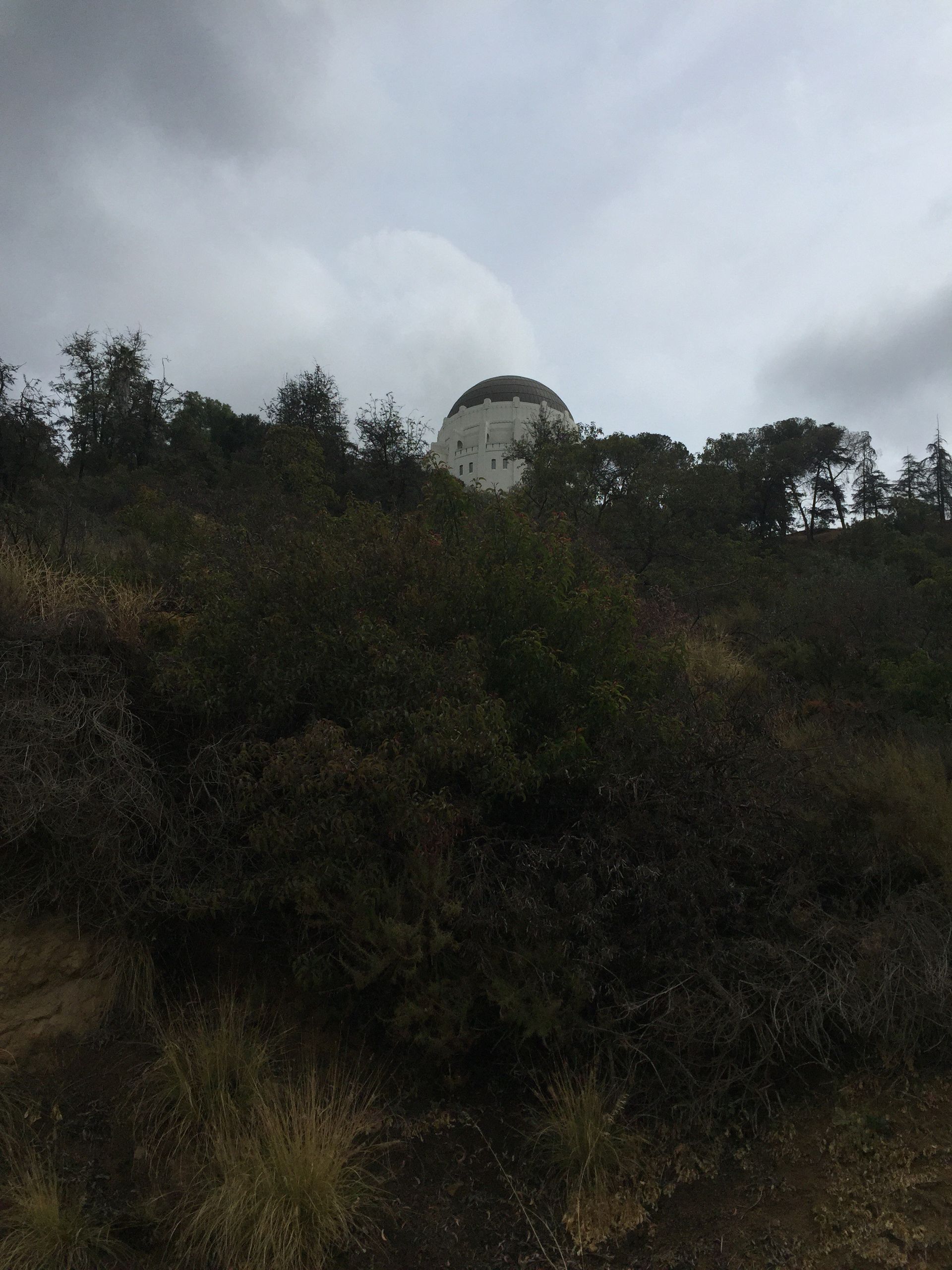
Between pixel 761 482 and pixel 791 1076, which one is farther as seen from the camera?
pixel 761 482

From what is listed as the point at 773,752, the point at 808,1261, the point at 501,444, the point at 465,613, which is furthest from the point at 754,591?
the point at 501,444

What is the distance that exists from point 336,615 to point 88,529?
235 inches

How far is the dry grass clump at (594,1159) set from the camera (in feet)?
13.1

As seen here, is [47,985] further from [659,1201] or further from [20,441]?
[20,441]

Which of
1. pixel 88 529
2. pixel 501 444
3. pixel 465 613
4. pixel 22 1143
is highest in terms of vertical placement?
pixel 501 444

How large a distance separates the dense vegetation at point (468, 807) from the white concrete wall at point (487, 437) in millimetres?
30316

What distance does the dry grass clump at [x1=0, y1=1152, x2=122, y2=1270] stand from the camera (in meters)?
3.63

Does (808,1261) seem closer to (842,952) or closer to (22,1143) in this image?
(842,952)

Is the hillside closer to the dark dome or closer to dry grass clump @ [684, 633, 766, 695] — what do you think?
dry grass clump @ [684, 633, 766, 695]

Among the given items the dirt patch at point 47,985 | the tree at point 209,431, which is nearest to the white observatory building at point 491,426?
the tree at point 209,431

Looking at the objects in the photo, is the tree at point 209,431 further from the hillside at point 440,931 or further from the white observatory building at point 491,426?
the hillside at point 440,931

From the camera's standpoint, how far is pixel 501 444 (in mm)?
37344

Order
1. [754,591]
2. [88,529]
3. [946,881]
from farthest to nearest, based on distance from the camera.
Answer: [754,591], [88,529], [946,881]

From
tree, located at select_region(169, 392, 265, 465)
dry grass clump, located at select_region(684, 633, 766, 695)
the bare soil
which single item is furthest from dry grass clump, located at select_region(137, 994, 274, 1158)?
tree, located at select_region(169, 392, 265, 465)
